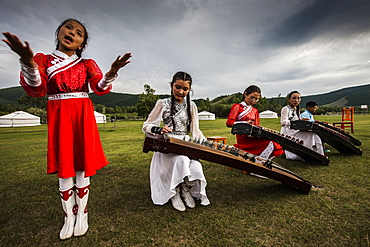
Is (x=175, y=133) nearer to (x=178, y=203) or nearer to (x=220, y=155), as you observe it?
(x=220, y=155)

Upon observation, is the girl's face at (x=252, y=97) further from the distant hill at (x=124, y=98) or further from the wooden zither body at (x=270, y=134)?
the distant hill at (x=124, y=98)

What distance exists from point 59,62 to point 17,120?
3632 cm

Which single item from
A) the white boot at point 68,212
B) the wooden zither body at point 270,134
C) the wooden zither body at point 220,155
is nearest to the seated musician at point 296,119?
the wooden zither body at point 270,134

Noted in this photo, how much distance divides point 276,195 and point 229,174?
3.66 ft

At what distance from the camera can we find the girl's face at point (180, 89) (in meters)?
2.48

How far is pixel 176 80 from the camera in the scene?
2.48m

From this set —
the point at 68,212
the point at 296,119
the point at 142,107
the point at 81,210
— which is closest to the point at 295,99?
the point at 296,119

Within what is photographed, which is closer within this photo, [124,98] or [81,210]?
[81,210]

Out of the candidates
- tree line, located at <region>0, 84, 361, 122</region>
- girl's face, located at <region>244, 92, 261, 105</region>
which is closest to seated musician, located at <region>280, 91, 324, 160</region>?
girl's face, located at <region>244, 92, 261, 105</region>

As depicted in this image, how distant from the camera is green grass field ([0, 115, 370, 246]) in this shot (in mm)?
1743

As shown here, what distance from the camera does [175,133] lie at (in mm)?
2592

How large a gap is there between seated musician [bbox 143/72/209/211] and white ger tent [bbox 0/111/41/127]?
119 feet

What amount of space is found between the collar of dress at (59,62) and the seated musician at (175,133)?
3.52 feet

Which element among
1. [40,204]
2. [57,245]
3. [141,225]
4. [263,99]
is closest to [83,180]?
[57,245]
